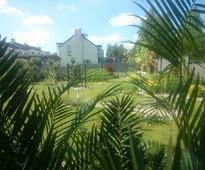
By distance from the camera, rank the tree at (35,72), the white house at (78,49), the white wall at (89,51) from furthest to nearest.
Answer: the white wall at (89,51)
the white house at (78,49)
the tree at (35,72)

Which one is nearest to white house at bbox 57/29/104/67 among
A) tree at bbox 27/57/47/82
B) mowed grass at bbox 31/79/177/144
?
tree at bbox 27/57/47/82

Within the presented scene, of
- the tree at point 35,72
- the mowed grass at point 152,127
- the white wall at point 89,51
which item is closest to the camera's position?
the mowed grass at point 152,127

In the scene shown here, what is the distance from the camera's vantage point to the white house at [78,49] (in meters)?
68.2

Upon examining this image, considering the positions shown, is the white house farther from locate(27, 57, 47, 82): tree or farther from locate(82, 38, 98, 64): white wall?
locate(27, 57, 47, 82): tree

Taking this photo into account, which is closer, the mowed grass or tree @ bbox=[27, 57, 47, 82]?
the mowed grass

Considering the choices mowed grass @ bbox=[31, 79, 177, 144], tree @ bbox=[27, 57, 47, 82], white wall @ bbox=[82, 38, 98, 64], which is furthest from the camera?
white wall @ bbox=[82, 38, 98, 64]

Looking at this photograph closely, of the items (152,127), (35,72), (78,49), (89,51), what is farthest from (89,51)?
(152,127)

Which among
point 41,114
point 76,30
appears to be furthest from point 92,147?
point 76,30

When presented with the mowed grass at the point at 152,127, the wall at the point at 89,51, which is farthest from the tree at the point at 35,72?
the wall at the point at 89,51

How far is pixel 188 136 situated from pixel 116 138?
3.16ft

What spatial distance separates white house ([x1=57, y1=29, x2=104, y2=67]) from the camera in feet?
224

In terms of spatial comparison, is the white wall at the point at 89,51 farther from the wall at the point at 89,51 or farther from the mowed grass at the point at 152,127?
the mowed grass at the point at 152,127

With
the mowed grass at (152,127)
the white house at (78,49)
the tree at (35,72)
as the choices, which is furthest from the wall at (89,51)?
the mowed grass at (152,127)

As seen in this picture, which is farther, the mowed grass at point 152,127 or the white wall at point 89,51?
the white wall at point 89,51
